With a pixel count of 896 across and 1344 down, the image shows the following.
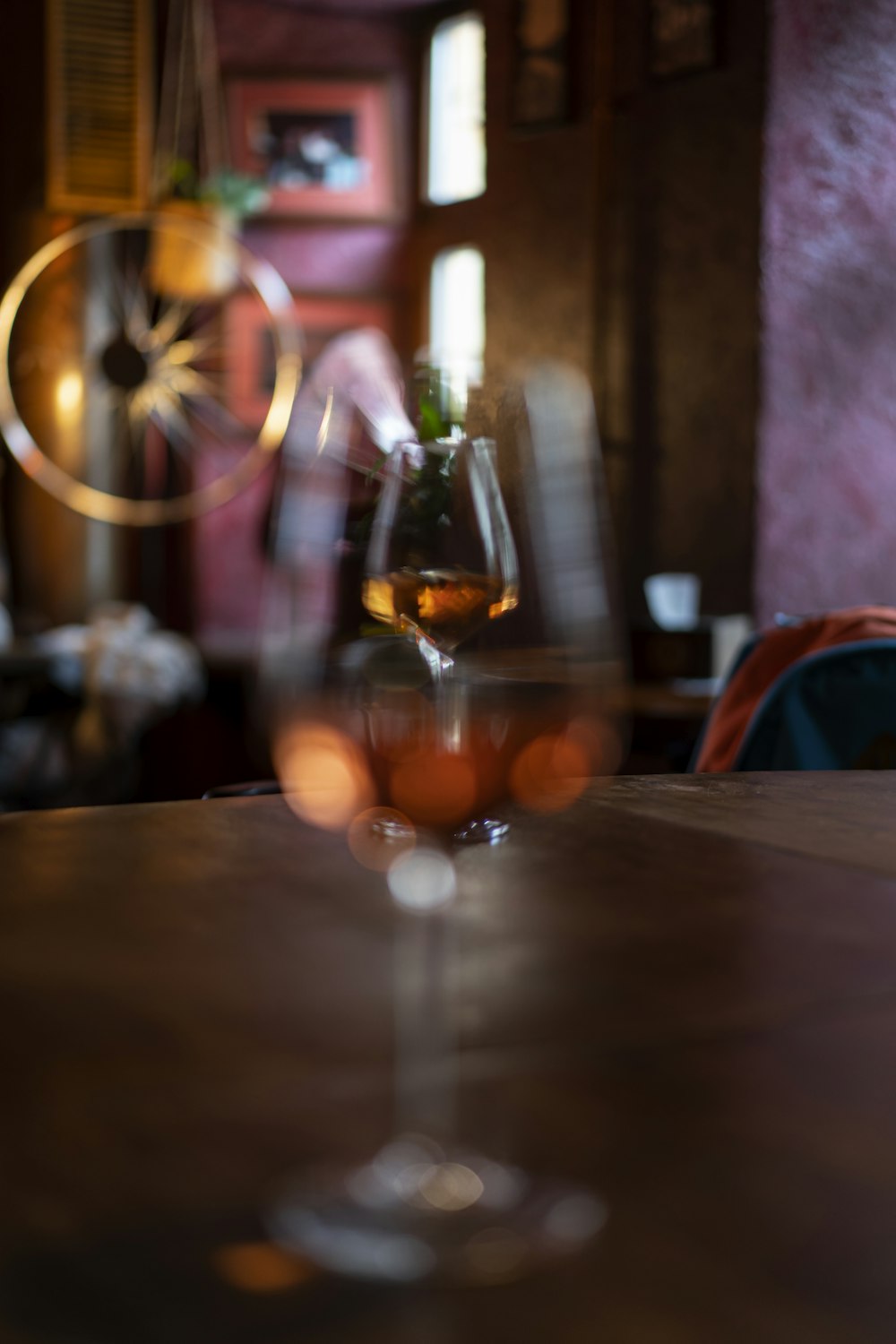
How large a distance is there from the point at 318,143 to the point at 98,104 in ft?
2.72

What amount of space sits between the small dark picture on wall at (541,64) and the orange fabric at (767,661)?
2909mm

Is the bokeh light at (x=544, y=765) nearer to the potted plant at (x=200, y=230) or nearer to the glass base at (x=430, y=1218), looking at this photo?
the glass base at (x=430, y=1218)

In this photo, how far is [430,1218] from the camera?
0.85 feet

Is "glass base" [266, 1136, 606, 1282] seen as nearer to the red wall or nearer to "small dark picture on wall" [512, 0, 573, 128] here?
"small dark picture on wall" [512, 0, 573, 128]

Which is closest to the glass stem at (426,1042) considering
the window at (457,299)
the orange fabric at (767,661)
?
the orange fabric at (767,661)

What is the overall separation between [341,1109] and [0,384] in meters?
4.58

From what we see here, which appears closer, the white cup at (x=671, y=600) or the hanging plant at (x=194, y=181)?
the white cup at (x=671, y=600)

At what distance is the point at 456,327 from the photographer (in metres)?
5.12

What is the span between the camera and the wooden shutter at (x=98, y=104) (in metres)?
4.51

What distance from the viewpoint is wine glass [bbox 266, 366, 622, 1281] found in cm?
33

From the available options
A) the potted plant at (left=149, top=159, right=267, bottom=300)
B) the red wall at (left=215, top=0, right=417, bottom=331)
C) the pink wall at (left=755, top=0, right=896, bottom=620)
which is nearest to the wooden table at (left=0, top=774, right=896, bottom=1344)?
the pink wall at (left=755, top=0, right=896, bottom=620)

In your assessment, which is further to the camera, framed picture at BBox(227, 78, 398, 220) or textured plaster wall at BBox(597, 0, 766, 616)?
framed picture at BBox(227, 78, 398, 220)

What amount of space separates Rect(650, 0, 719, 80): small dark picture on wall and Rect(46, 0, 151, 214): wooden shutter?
1708 millimetres

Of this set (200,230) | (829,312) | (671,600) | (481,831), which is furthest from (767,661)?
(200,230)
